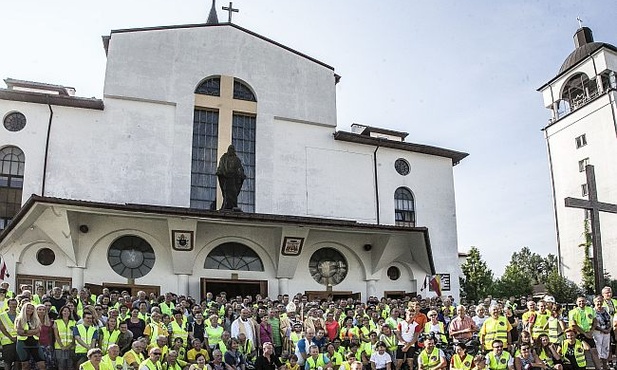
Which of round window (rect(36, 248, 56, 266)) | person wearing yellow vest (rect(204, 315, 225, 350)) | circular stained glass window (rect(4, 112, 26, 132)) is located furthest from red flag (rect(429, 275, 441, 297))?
circular stained glass window (rect(4, 112, 26, 132))

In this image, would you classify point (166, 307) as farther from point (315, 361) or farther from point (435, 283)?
point (435, 283)

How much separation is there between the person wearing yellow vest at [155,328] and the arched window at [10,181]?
33.7ft

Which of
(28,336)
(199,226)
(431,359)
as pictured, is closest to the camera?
(28,336)

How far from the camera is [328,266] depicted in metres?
21.2

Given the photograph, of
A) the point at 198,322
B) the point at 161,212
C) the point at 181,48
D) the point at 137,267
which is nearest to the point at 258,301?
the point at 198,322

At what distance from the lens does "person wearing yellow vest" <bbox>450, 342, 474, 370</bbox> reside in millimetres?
10352

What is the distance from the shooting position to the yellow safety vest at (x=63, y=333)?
10172 millimetres

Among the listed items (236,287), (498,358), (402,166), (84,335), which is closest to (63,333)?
(84,335)

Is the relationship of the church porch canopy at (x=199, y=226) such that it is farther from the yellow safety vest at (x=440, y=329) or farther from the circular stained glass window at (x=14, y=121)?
the yellow safety vest at (x=440, y=329)

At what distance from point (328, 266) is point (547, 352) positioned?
10.7 metres

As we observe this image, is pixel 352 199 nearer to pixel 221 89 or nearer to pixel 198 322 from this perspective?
pixel 221 89

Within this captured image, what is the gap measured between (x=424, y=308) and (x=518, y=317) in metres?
2.28

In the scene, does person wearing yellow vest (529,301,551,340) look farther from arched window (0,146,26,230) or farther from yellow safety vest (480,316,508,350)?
arched window (0,146,26,230)

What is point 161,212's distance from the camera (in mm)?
17453
